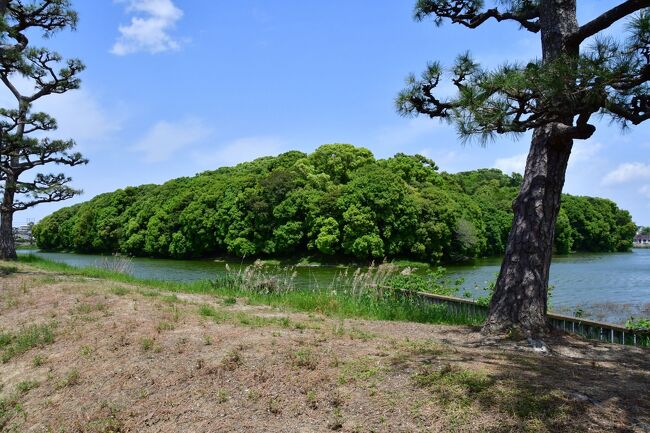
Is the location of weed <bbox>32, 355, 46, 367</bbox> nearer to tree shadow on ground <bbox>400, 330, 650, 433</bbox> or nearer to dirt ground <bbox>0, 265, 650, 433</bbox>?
dirt ground <bbox>0, 265, 650, 433</bbox>

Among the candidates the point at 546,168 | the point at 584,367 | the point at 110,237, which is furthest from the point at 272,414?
the point at 110,237

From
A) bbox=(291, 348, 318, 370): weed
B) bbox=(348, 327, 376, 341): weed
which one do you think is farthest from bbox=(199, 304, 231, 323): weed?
bbox=(291, 348, 318, 370): weed

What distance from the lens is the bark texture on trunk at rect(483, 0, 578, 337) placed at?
235 inches

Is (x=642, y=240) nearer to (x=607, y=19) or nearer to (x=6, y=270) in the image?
(x=607, y=19)

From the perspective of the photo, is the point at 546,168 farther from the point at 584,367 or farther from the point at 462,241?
the point at 462,241

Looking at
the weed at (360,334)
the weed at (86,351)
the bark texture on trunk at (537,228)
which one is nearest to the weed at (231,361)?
the weed at (360,334)

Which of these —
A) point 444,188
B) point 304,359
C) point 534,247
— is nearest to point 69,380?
point 304,359

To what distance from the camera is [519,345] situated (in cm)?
553

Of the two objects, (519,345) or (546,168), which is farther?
(546,168)

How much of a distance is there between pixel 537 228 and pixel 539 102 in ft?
6.47

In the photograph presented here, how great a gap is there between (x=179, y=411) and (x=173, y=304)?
160 inches

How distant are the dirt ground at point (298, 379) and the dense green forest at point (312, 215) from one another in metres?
27.2

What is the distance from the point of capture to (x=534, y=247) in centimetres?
597

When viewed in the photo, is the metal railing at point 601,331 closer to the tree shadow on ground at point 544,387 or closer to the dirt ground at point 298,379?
the dirt ground at point 298,379
